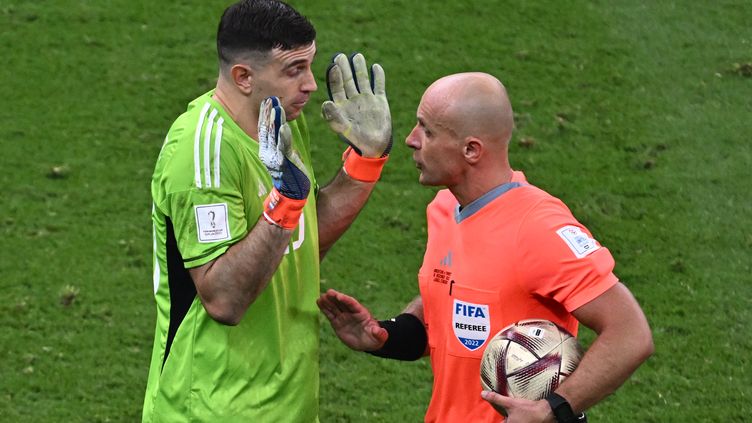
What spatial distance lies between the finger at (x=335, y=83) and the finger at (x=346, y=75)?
16mm

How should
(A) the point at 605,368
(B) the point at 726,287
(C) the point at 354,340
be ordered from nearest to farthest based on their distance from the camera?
(A) the point at 605,368, (C) the point at 354,340, (B) the point at 726,287

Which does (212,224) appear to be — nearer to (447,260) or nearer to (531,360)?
(447,260)

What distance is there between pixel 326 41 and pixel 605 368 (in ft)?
23.9

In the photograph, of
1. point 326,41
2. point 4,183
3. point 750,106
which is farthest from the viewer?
point 326,41

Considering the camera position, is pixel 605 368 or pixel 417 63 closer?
pixel 605 368

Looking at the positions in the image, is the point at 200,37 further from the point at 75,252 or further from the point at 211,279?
the point at 211,279

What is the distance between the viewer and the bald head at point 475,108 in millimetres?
4562

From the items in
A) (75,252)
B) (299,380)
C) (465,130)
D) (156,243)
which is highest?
(465,130)

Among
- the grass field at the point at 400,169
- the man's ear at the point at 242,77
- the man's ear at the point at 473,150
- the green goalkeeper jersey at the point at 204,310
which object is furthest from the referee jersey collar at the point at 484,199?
the grass field at the point at 400,169

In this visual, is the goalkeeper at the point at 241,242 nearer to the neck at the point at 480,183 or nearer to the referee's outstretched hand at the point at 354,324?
the referee's outstretched hand at the point at 354,324

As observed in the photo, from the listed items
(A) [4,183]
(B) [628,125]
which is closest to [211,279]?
(A) [4,183]

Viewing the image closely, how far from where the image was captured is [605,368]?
4133 mm

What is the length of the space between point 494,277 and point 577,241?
0.31 metres

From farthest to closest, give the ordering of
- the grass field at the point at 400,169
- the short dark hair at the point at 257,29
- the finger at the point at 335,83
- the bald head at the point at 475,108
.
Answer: the grass field at the point at 400,169 < the finger at the point at 335,83 < the short dark hair at the point at 257,29 < the bald head at the point at 475,108
